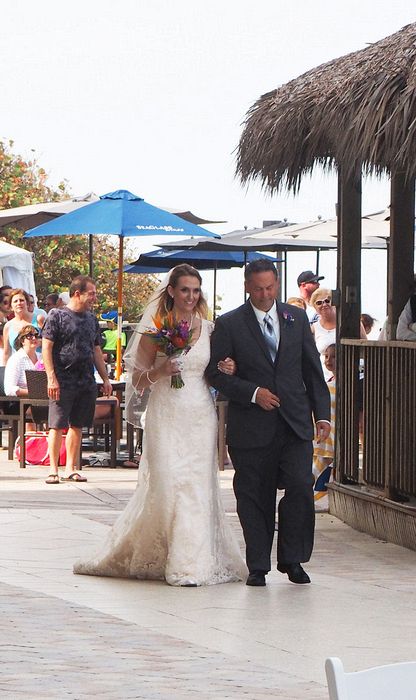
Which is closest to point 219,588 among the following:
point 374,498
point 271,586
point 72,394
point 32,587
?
point 271,586

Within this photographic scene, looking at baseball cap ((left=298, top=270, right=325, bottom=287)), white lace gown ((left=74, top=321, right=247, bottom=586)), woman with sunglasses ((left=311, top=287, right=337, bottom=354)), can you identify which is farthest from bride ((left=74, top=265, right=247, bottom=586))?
baseball cap ((left=298, top=270, right=325, bottom=287))

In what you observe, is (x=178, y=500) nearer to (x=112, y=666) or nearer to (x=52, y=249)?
(x=112, y=666)

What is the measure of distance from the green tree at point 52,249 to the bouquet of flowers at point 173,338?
2897 cm

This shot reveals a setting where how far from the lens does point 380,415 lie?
11.4 meters

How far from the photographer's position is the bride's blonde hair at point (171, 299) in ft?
30.7

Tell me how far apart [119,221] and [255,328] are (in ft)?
28.8

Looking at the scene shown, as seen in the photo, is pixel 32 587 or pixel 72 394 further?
pixel 72 394

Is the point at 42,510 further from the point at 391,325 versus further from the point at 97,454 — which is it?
the point at 97,454

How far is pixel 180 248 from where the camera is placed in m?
25.9

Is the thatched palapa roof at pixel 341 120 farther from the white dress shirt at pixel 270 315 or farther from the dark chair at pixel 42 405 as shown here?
the dark chair at pixel 42 405

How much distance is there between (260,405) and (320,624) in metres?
1.61

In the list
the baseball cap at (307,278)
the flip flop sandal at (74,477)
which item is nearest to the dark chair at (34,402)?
the flip flop sandal at (74,477)

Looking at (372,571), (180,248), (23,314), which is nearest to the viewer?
(372,571)

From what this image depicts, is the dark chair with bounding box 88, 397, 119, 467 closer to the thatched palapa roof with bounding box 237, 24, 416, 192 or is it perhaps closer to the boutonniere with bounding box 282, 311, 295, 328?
the thatched palapa roof with bounding box 237, 24, 416, 192
